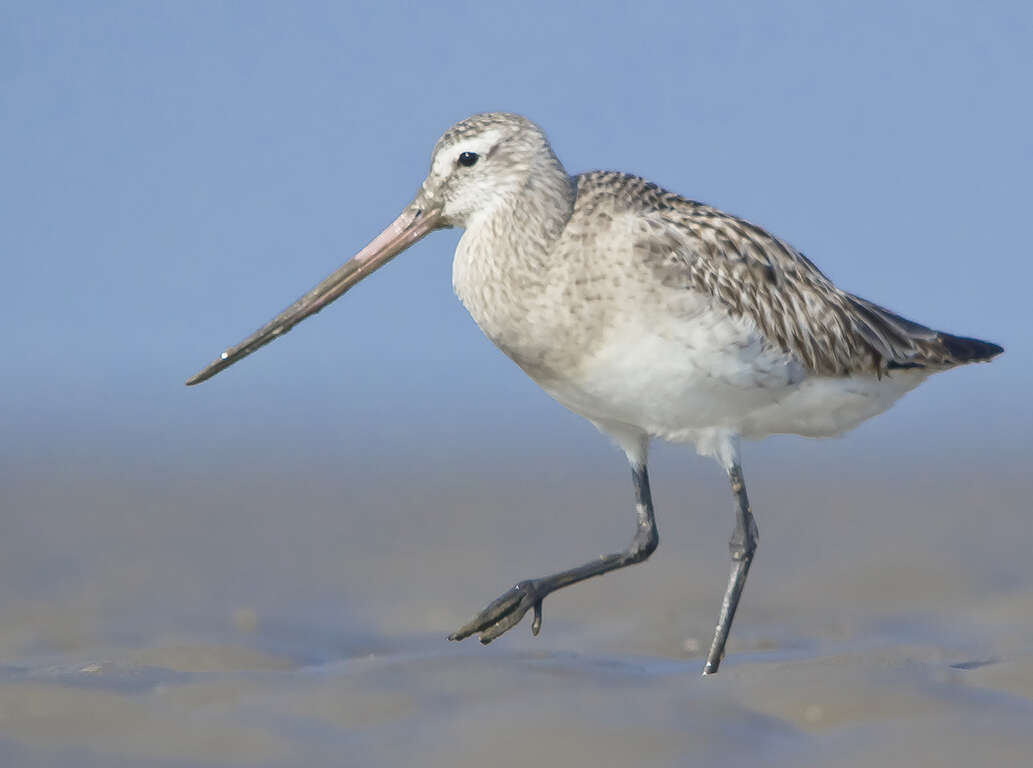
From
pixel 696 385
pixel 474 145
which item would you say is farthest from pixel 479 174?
pixel 696 385

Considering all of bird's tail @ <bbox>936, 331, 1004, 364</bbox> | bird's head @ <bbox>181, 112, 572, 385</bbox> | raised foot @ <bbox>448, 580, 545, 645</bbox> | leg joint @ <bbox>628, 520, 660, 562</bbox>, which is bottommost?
raised foot @ <bbox>448, 580, 545, 645</bbox>

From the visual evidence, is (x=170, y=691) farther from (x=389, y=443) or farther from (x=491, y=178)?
(x=389, y=443)

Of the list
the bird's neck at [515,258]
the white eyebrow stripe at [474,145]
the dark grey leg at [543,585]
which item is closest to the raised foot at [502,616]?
the dark grey leg at [543,585]

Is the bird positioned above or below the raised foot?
above

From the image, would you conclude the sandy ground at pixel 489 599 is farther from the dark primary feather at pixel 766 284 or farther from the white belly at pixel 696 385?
the dark primary feather at pixel 766 284

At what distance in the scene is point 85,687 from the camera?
8.98m

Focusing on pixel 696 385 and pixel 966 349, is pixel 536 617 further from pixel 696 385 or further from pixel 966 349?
pixel 966 349

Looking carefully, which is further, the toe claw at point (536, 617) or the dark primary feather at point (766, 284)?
the toe claw at point (536, 617)

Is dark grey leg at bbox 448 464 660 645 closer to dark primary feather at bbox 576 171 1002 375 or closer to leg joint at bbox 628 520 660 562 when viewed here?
leg joint at bbox 628 520 660 562

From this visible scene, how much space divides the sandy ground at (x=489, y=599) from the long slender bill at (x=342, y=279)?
177cm

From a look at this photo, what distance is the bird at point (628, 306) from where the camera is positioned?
9.86 metres

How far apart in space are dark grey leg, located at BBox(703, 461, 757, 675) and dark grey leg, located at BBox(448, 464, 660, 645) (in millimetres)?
663

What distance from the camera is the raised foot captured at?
34.7 feet

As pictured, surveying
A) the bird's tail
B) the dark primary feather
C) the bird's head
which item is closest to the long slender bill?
the bird's head
